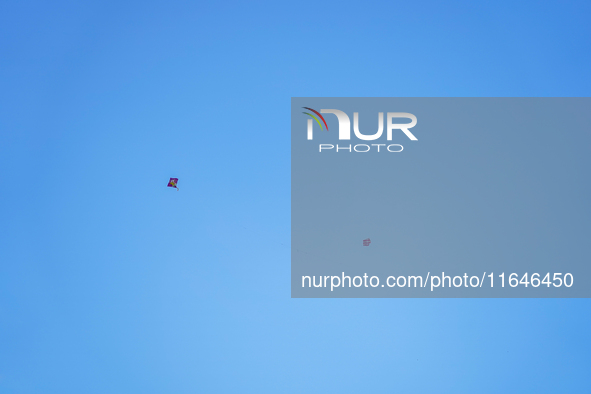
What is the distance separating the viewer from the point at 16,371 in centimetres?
182

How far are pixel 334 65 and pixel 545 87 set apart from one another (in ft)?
4.13

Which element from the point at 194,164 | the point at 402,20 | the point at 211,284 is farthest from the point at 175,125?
the point at 402,20

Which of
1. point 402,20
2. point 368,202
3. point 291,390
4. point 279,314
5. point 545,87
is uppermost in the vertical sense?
point 402,20

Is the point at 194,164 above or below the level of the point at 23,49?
below

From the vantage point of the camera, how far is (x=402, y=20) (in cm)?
181

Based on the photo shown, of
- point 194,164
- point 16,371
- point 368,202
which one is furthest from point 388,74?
point 16,371

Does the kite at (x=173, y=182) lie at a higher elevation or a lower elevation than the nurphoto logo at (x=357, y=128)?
Result: lower

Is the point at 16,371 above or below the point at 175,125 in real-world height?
below

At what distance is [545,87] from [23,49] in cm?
312

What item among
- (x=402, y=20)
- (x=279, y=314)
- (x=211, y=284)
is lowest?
(x=279, y=314)

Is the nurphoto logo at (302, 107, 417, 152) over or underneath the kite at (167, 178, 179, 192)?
over

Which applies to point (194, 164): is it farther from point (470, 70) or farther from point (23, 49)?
point (470, 70)

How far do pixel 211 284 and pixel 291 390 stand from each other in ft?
2.63

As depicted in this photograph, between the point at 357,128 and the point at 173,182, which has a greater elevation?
the point at 357,128
